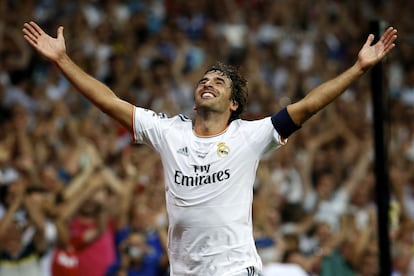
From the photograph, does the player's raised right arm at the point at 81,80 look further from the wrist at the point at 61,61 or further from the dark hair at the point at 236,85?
the dark hair at the point at 236,85

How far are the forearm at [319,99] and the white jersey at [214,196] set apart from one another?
0.21 meters

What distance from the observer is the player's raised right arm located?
6.70m

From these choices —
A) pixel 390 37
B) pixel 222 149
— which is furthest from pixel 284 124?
pixel 390 37

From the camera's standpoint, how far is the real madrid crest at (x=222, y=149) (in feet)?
21.4

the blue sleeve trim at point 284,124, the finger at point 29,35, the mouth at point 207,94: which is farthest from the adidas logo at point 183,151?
the finger at point 29,35

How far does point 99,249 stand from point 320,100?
15.1 ft

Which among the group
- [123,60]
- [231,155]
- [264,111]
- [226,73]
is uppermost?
[123,60]

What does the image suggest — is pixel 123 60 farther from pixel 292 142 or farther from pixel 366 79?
pixel 366 79

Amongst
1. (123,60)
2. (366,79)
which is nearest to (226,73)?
(123,60)

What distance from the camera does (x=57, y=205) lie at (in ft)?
34.9

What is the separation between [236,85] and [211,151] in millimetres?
651

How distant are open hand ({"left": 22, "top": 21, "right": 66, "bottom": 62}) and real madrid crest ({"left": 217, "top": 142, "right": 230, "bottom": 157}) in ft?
4.23

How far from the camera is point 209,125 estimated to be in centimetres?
670

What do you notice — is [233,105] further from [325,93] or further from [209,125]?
[325,93]
